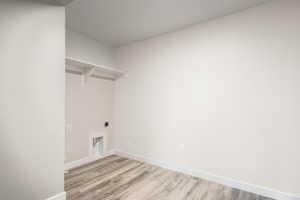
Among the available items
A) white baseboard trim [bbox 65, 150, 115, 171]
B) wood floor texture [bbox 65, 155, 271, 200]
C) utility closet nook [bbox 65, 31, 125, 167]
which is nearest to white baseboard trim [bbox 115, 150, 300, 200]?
wood floor texture [bbox 65, 155, 271, 200]

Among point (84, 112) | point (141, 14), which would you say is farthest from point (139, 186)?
point (141, 14)

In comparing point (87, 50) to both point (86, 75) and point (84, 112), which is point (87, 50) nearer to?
point (86, 75)

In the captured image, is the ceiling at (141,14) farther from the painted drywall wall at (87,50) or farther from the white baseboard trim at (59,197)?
the white baseboard trim at (59,197)

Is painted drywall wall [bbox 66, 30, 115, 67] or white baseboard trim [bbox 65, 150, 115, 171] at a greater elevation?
painted drywall wall [bbox 66, 30, 115, 67]

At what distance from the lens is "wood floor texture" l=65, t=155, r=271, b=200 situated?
191cm

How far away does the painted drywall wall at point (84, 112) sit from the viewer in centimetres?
268

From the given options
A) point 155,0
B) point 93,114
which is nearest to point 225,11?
point 155,0

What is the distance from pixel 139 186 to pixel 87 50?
273 cm

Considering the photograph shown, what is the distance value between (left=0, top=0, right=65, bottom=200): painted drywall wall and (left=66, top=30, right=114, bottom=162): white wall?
1024 millimetres

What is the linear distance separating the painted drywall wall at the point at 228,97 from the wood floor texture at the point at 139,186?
24 centimetres

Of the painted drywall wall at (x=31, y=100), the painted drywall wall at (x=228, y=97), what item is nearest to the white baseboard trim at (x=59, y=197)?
the painted drywall wall at (x=31, y=100)

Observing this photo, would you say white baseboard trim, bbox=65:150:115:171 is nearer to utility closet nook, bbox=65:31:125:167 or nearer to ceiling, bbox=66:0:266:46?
utility closet nook, bbox=65:31:125:167

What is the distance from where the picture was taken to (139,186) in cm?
214

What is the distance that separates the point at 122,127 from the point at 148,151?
0.84 meters
